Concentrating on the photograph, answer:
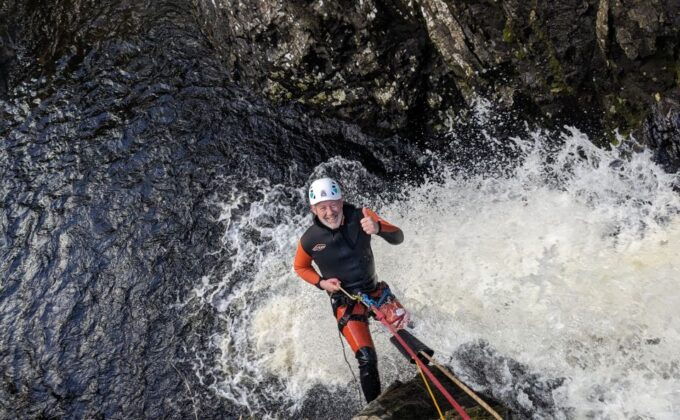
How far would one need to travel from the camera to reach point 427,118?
9.43 m

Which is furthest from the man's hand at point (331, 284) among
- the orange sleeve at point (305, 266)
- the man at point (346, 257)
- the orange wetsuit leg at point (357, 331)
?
the orange wetsuit leg at point (357, 331)

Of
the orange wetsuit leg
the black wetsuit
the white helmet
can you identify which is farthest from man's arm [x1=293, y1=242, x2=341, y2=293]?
the white helmet

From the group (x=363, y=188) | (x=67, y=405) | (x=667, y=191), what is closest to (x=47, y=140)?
(x=67, y=405)

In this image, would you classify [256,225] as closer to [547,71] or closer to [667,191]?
[547,71]

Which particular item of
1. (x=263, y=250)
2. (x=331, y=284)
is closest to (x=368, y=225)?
(x=331, y=284)

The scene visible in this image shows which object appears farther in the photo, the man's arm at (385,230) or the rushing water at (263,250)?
the rushing water at (263,250)

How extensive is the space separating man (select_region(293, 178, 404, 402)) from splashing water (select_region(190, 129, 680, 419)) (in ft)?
3.40

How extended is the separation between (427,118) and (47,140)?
7.50 metres

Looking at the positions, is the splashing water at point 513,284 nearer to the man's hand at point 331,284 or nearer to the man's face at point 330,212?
the man's hand at point 331,284

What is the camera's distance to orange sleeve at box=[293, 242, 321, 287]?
22.1 feet

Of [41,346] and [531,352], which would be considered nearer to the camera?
[531,352]

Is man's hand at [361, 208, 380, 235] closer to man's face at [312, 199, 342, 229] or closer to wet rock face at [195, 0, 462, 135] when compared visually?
man's face at [312, 199, 342, 229]

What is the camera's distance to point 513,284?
24.1 ft

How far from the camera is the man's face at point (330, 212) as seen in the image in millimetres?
6316
